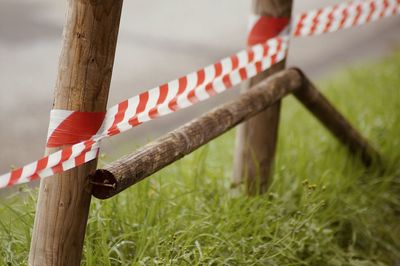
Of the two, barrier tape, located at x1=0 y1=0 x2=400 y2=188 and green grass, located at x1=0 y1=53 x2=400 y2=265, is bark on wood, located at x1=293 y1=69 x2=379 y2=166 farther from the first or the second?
barrier tape, located at x1=0 y1=0 x2=400 y2=188

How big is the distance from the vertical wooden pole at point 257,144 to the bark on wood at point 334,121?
18cm

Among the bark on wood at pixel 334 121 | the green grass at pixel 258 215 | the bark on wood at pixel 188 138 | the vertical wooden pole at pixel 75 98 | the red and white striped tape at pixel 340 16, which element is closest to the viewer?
the vertical wooden pole at pixel 75 98

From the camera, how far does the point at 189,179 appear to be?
332cm

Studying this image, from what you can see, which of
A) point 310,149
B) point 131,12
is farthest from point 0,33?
point 310,149

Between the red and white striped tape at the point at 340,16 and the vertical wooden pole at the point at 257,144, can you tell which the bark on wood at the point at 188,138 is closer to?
the vertical wooden pole at the point at 257,144

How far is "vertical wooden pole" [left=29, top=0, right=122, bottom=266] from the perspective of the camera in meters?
2.00

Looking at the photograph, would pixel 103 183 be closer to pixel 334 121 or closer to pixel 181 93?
pixel 181 93

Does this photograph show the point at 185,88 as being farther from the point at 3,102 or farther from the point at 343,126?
the point at 3,102

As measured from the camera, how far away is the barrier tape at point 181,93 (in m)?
2.04

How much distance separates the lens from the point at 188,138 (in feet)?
8.12

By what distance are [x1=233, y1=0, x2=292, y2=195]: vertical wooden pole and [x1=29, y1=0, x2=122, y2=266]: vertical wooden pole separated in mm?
1248

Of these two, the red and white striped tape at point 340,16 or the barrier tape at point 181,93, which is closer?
the barrier tape at point 181,93

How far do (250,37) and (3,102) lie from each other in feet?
7.78

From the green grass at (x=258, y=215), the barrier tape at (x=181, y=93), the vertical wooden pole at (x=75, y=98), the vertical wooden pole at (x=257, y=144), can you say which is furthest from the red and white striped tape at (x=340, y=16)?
the vertical wooden pole at (x=75, y=98)
